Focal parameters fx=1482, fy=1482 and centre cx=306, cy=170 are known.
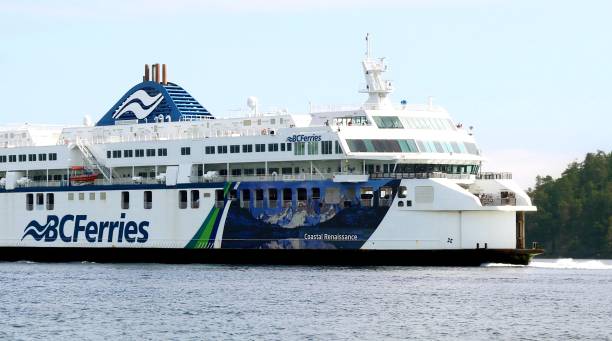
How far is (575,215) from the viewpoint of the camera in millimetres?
108250

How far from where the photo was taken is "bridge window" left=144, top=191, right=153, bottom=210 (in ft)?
240

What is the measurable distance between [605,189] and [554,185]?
385cm

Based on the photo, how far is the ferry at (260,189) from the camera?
65.1 metres

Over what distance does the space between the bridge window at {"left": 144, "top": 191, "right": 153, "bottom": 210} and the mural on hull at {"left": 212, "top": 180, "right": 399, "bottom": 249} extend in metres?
4.87

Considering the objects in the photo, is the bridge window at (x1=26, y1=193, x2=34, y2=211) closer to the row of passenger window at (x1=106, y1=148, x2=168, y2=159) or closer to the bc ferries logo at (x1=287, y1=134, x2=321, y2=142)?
the row of passenger window at (x1=106, y1=148, x2=168, y2=159)

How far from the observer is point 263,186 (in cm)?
6912

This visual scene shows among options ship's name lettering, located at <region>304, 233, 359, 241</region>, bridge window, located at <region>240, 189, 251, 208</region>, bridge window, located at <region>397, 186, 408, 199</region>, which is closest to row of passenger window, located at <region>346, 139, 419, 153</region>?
bridge window, located at <region>397, 186, 408, 199</region>

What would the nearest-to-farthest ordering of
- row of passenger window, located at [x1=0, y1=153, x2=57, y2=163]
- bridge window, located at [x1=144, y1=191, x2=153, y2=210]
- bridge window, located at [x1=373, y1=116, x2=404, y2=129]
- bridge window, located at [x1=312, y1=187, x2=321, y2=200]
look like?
bridge window, located at [x1=312, y1=187, x2=321, y2=200], bridge window, located at [x1=373, y1=116, x2=404, y2=129], bridge window, located at [x1=144, y1=191, x2=153, y2=210], row of passenger window, located at [x1=0, y1=153, x2=57, y2=163]

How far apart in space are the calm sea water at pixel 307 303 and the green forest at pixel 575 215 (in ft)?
126

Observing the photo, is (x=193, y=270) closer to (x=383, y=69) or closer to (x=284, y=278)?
(x=284, y=278)

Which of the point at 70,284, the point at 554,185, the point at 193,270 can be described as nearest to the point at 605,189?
the point at 554,185

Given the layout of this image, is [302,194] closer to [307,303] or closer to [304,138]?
[304,138]

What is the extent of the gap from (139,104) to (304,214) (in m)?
15.6

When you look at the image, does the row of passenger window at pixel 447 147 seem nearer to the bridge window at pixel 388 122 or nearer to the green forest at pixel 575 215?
the bridge window at pixel 388 122
